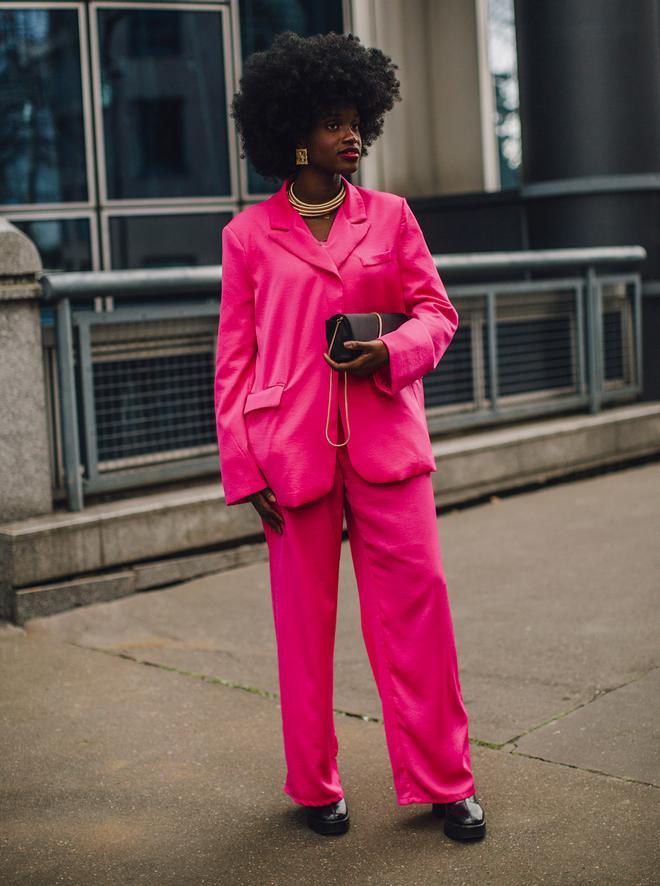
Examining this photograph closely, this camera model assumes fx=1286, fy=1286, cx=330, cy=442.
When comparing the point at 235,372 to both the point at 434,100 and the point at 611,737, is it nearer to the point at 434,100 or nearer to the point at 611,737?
the point at 611,737

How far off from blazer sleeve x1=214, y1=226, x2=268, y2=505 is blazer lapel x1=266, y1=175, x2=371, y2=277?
0.13 metres

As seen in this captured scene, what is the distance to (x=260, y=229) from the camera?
11.4 ft

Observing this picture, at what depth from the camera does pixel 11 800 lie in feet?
12.5

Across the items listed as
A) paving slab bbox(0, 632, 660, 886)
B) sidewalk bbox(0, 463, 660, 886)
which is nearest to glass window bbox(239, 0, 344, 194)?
sidewalk bbox(0, 463, 660, 886)

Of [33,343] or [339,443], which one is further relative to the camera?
[33,343]

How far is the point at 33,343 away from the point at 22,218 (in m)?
5.43

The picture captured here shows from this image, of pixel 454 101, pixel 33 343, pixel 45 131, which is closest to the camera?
pixel 33 343

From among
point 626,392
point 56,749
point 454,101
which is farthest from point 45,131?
point 56,749

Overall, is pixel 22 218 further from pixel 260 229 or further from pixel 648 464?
pixel 260 229

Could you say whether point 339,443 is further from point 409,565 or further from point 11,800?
point 11,800

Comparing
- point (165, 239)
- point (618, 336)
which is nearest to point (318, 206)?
point (618, 336)

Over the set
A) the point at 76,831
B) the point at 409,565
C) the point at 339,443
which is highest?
the point at 339,443

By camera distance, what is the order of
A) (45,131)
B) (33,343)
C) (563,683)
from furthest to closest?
(45,131) → (33,343) → (563,683)

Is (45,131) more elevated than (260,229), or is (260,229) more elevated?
(45,131)
